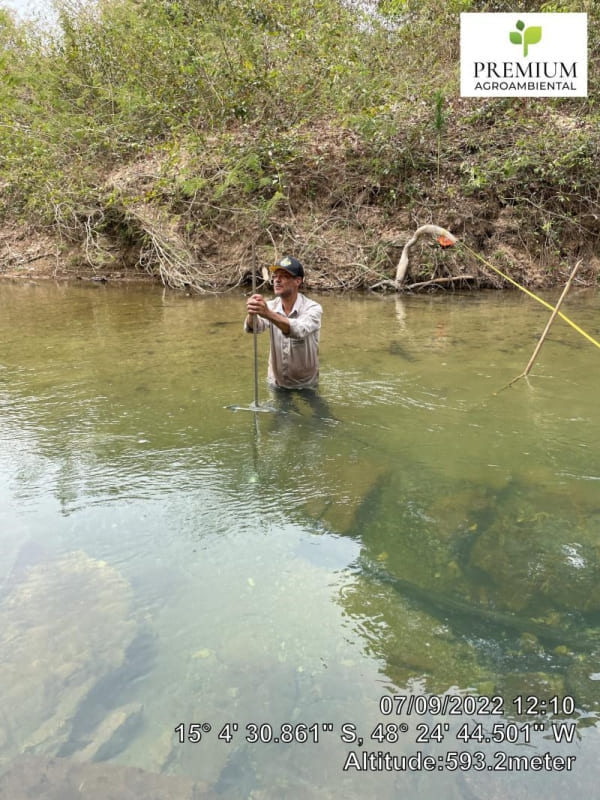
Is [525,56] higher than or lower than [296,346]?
higher

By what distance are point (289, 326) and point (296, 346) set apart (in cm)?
50

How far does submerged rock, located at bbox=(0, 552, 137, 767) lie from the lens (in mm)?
2031

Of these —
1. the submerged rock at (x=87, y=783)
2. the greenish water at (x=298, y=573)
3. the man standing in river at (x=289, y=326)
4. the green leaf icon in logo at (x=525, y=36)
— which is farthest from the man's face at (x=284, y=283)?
the green leaf icon in logo at (x=525, y=36)

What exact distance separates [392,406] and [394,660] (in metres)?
3.07

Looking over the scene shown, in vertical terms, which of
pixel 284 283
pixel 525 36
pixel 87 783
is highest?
pixel 525 36

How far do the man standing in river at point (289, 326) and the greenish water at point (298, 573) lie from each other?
0.23m

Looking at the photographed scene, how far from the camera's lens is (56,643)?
7.83 ft

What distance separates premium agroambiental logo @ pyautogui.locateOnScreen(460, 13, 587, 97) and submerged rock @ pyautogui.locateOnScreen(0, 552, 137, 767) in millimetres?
12168

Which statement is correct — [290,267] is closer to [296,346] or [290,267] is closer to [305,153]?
[296,346]

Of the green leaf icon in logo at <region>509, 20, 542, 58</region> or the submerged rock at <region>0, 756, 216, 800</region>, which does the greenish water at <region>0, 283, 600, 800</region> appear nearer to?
the submerged rock at <region>0, 756, 216, 800</region>

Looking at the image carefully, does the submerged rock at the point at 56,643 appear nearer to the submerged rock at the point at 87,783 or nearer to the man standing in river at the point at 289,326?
the submerged rock at the point at 87,783

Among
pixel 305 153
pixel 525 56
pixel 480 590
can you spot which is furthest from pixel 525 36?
pixel 480 590

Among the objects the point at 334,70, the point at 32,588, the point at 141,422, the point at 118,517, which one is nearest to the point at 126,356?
the point at 141,422

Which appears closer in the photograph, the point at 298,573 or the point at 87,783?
the point at 87,783
